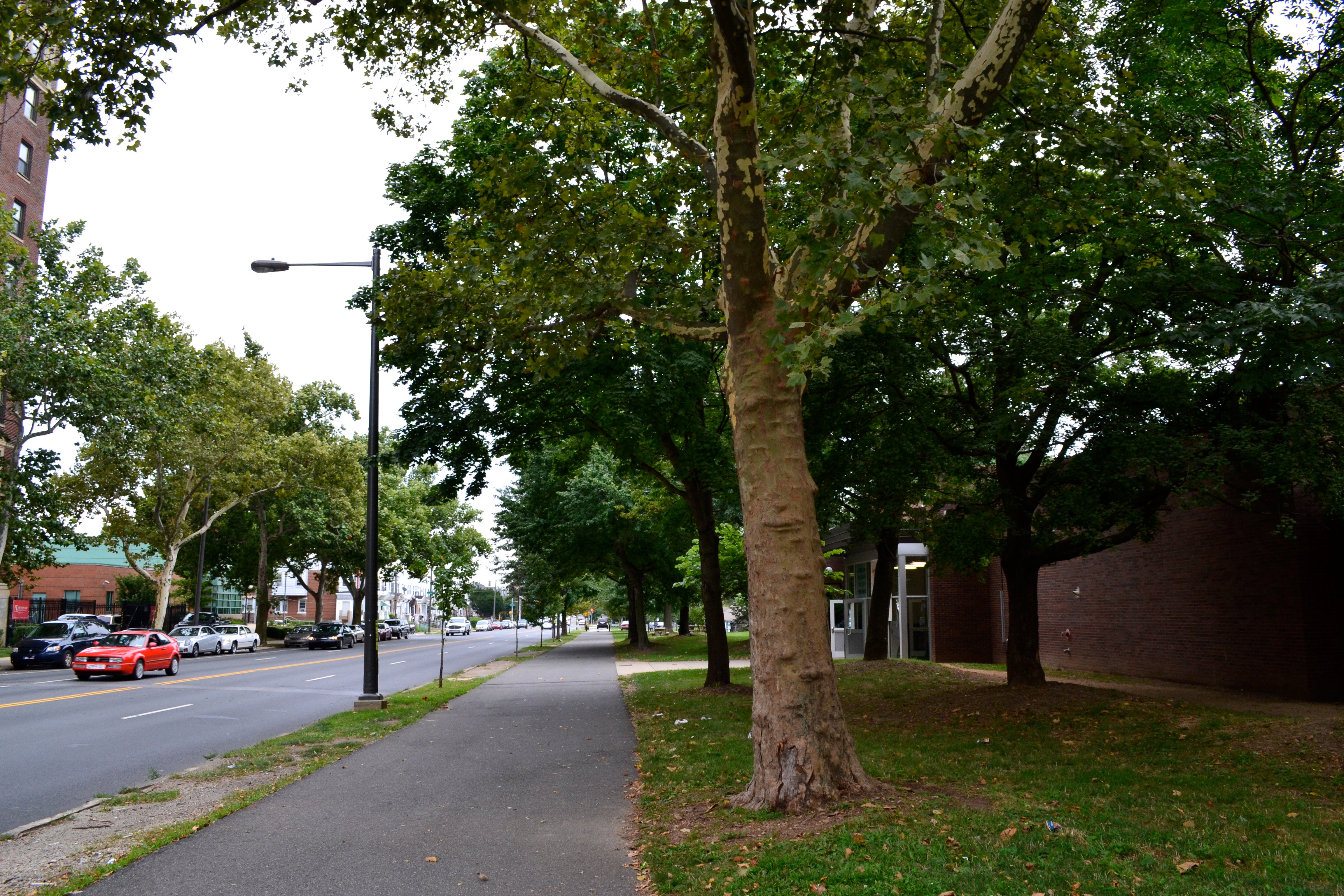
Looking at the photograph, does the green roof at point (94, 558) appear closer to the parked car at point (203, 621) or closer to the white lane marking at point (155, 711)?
the parked car at point (203, 621)

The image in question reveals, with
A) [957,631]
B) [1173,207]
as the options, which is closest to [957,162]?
[1173,207]

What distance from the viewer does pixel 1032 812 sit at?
6.93m

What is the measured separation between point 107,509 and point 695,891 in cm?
4195

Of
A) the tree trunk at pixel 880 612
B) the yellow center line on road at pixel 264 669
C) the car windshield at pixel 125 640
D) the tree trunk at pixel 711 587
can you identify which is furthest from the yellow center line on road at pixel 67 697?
the tree trunk at pixel 880 612

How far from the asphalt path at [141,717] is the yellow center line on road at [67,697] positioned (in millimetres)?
66

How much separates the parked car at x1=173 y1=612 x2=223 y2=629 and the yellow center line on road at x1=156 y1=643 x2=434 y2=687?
705cm

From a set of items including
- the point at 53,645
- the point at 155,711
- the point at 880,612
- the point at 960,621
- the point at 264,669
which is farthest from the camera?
the point at 53,645

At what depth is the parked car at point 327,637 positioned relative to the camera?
159 ft

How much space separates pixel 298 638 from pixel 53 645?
67.7 feet

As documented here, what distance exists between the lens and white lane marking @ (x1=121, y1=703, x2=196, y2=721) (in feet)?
51.4

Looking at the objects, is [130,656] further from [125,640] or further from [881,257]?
[881,257]

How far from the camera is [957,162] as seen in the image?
9695 mm

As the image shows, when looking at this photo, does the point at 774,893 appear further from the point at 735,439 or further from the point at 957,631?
the point at 957,631

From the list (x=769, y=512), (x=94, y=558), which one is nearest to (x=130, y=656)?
(x=769, y=512)
